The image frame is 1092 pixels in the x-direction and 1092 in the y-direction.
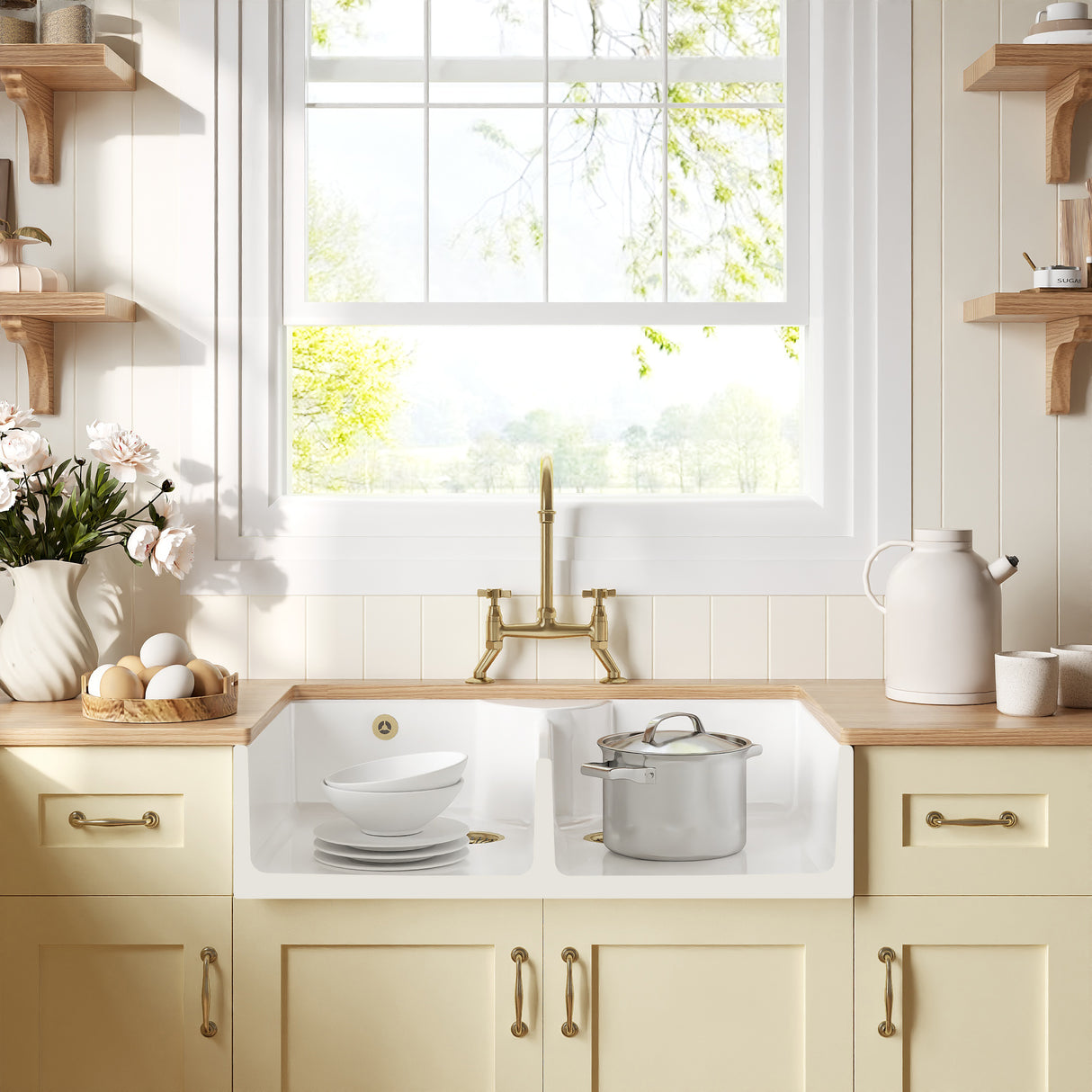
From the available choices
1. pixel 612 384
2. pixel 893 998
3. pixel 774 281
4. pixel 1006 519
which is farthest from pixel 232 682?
pixel 1006 519

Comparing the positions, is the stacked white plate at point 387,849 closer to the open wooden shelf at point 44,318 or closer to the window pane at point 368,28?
the open wooden shelf at point 44,318

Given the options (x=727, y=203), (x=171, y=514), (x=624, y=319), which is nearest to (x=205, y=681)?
(x=171, y=514)

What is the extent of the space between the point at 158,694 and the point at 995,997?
1.43m

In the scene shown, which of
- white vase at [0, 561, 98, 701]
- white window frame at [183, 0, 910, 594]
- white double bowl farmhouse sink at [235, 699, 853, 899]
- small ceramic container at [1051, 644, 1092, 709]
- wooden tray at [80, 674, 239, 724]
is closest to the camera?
white double bowl farmhouse sink at [235, 699, 853, 899]

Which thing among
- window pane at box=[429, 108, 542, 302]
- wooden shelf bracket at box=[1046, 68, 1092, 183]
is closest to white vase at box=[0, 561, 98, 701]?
window pane at box=[429, 108, 542, 302]

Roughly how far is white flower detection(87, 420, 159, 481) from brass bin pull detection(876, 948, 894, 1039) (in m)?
1.55

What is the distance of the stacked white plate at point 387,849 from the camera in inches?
65.9

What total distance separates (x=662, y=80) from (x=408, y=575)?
3.91 ft

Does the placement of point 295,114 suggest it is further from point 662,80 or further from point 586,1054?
point 586,1054

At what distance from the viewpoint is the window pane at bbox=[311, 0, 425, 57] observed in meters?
2.30

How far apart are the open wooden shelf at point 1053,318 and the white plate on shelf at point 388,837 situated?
1.38m

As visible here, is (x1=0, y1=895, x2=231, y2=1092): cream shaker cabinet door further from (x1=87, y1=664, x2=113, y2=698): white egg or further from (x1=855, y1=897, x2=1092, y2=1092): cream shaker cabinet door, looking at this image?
(x1=855, y1=897, x2=1092, y2=1092): cream shaker cabinet door

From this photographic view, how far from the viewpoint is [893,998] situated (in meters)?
1.66

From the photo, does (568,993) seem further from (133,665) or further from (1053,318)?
(1053,318)
